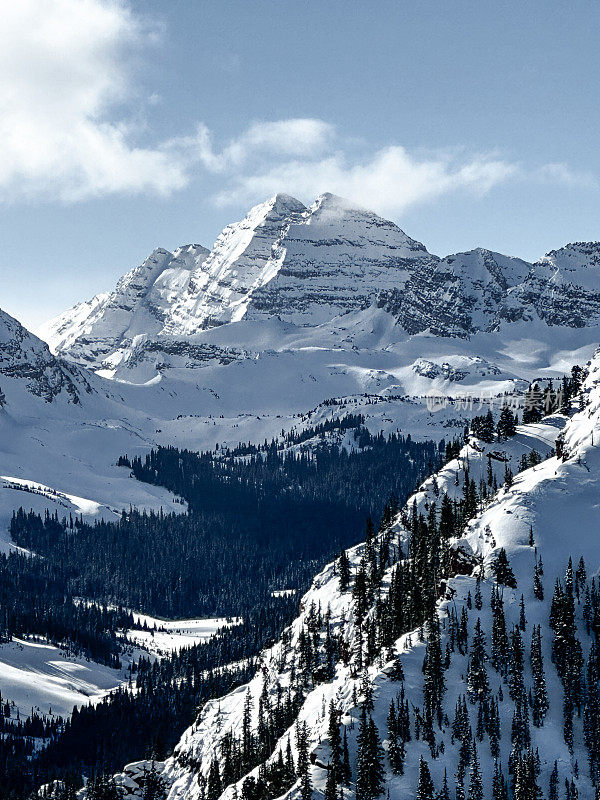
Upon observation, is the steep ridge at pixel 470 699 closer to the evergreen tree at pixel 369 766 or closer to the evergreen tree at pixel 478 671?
the evergreen tree at pixel 478 671

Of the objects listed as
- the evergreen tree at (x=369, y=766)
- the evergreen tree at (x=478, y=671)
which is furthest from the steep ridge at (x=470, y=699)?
the evergreen tree at (x=369, y=766)

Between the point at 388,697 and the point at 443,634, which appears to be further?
the point at 443,634

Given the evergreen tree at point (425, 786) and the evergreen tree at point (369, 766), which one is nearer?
the evergreen tree at point (425, 786)

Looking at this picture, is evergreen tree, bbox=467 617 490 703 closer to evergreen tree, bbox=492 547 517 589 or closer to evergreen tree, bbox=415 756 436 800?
evergreen tree, bbox=492 547 517 589

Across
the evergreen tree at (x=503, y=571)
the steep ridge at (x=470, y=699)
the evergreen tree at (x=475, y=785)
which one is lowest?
the evergreen tree at (x=475, y=785)

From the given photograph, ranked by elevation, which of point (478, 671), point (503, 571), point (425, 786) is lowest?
point (425, 786)

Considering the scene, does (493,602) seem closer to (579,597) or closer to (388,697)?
(579,597)

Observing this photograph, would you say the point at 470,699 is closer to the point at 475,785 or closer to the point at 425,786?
the point at 475,785

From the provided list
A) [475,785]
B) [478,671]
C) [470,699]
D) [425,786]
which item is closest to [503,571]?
[478,671]

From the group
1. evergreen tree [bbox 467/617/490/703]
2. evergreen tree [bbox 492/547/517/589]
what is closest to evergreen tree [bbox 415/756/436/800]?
evergreen tree [bbox 467/617/490/703]

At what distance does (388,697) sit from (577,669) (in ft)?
109

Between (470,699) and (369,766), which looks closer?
(369,766)

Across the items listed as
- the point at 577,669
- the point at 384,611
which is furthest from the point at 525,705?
the point at 384,611

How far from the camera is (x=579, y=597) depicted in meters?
190
